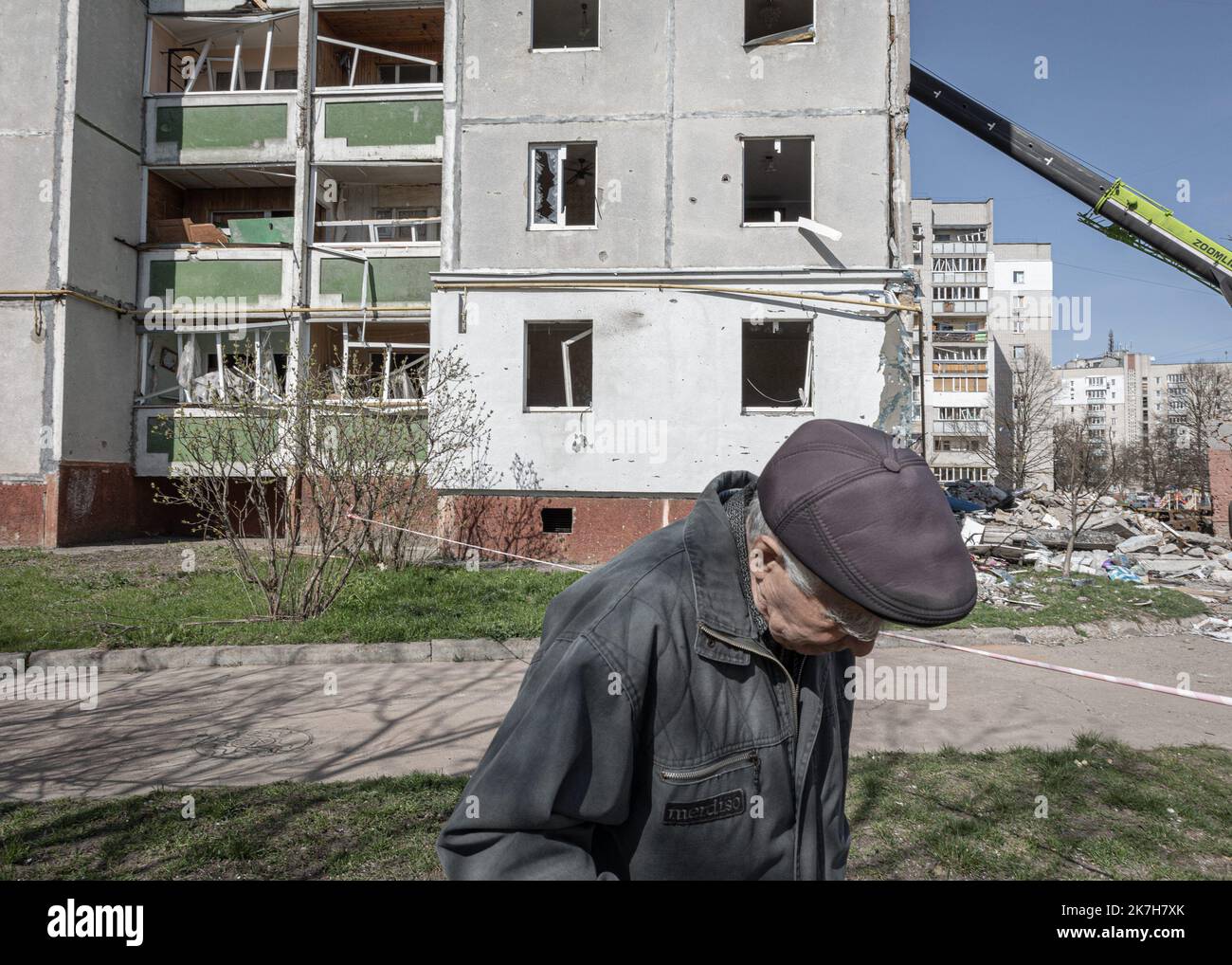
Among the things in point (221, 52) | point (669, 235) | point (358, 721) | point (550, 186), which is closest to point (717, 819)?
point (358, 721)

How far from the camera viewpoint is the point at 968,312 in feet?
228

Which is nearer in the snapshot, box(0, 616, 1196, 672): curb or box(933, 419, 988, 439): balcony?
box(0, 616, 1196, 672): curb

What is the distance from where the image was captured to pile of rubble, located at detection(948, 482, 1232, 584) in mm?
15266

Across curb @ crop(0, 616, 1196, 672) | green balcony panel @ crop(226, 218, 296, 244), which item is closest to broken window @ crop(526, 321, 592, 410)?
green balcony panel @ crop(226, 218, 296, 244)

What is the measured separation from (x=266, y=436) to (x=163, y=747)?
174 inches

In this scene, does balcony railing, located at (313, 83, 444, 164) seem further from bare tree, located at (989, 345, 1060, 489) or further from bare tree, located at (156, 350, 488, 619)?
bare tree, located at (989, 345, 1060, 489)

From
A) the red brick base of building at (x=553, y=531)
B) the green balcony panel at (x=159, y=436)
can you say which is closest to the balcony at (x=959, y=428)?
the red brick base of building at (x=553, y=531)

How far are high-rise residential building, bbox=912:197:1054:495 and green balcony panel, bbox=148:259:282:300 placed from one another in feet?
171

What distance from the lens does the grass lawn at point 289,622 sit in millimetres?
7824

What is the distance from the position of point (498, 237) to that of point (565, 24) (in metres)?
5.38

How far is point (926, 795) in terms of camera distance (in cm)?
431

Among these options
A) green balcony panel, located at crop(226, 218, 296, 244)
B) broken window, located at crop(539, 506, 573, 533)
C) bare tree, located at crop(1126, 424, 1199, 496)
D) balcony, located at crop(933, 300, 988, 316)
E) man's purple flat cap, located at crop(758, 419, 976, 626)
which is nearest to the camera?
man's purple flat cap, located at crop(758, 419, 976, 626)
